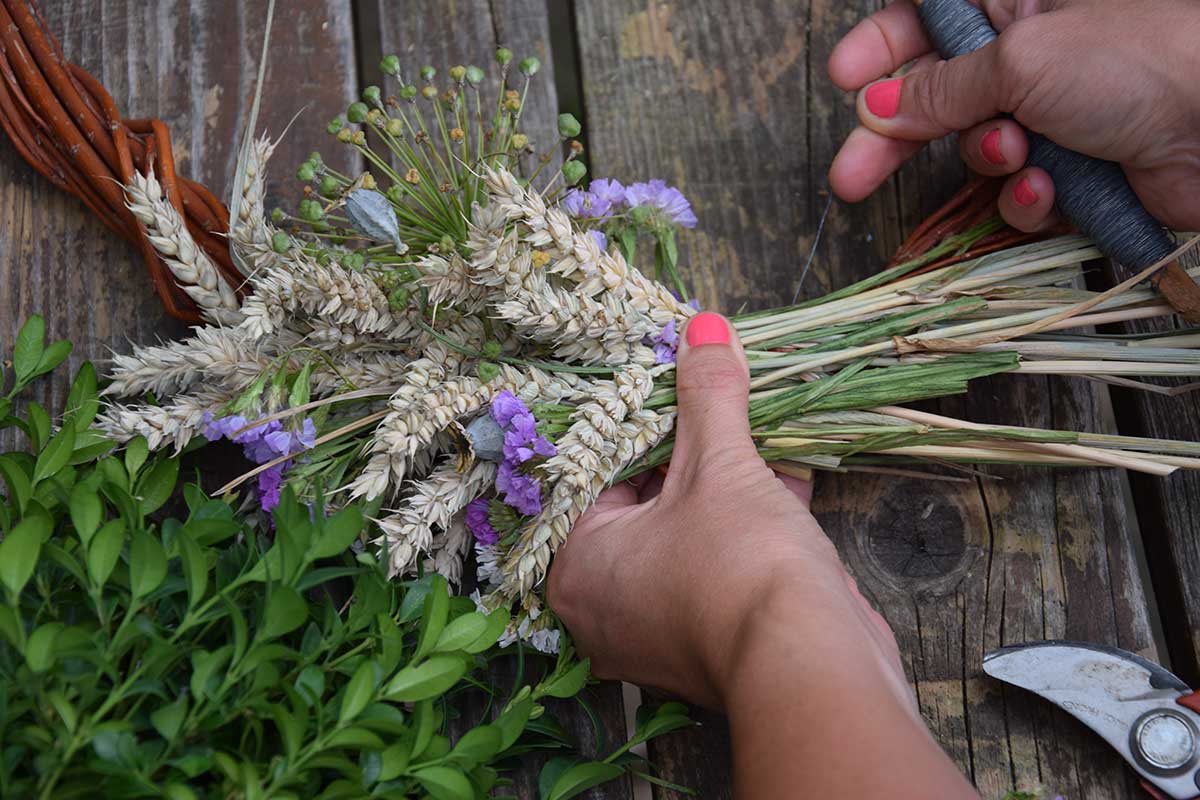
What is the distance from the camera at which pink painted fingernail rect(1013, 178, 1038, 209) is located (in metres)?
1.03

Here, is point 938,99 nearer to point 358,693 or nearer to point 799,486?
point 799,486

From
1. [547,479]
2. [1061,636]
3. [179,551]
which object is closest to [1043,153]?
[1061,636]

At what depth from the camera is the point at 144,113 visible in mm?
1244

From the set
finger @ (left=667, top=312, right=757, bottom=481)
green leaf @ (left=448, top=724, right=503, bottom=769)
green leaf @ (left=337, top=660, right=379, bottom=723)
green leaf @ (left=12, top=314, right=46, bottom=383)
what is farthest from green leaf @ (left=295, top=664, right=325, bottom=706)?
green leaf @ (left=12, top=314, right=46, bottom=383)

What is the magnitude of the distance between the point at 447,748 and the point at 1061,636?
2.37 feet

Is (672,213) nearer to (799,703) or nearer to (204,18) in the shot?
(799,703)

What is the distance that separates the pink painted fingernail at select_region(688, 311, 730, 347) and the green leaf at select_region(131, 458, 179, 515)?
53cm

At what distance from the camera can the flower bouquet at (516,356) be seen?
879mm

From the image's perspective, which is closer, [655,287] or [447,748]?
[447,748]

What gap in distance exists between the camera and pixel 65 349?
1.03 meters

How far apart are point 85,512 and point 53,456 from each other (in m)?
0.17

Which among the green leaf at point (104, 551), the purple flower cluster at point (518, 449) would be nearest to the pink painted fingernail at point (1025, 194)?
the purple flower cluster at point (518, 449)

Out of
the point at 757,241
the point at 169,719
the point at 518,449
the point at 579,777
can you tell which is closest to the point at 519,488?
the point at 518,449

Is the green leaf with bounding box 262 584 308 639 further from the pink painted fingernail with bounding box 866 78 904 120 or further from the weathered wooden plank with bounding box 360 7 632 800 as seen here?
the pink painted fingernail with bounding box 866 78 904 120
